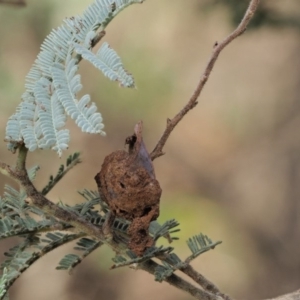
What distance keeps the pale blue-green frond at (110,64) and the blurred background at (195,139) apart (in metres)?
0.91

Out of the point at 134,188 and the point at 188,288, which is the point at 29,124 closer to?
the point at 134,188

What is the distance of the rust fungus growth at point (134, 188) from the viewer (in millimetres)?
364

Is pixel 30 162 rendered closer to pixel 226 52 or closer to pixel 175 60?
pixel 175 60

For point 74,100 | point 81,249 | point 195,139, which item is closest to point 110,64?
point 74,100

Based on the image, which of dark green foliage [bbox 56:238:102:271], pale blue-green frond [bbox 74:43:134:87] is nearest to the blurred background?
dark green foliage [bbox 56:238:102:271]

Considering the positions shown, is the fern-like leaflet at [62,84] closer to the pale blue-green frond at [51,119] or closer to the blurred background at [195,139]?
the pale blue-green frond at [51,119]

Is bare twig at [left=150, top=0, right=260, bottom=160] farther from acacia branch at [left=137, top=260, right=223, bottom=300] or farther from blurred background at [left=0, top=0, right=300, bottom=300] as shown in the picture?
blurred background at [left=0, top=0, right=300, bottom=300]

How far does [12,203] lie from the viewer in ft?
1.49

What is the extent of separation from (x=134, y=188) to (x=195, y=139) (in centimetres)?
117

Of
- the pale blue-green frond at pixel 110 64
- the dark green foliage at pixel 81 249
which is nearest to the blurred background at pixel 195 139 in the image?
the dark green foliage at pixel 81 249

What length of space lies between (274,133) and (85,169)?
591 millimetres

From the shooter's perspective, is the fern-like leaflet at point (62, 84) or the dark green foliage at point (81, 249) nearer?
the fern-like leaflet at point (62, 84)

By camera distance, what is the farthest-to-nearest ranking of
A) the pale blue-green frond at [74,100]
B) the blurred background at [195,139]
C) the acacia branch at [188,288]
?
the blurred background at [195,139]
the acacia branch at [188,288]
the pale blue-green frond at [74,100]

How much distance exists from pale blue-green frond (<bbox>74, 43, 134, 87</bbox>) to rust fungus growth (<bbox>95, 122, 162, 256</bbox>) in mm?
54
